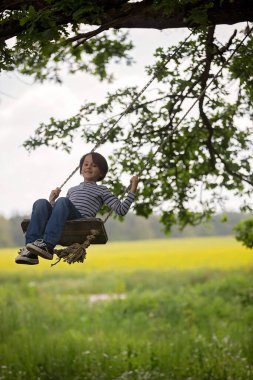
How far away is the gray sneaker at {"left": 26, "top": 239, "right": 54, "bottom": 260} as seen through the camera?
5.83 m

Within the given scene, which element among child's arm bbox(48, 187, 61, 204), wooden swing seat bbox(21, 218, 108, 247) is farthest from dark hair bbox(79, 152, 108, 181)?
wooden swing seat bbox(21, 218, 108, 247)

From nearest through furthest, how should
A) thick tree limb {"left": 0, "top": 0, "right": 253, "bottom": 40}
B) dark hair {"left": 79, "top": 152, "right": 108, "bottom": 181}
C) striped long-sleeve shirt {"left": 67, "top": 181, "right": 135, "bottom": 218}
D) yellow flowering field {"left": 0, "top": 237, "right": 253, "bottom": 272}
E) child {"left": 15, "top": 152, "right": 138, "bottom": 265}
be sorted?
child {"left": 15, "top": 152, "right": 138, "bottom": 265}
striped long-sleeve shirt {"left": 67, "top": 181, "right": 135, "bottom": 218}
dark hair {"left": 79, "top": 152, "right": 108, "bottom": 181}
thick tree limb {"left": 0, "top": 0, "right": 253, "bottom": 40}
yellow flowering field {"left": 0, "top": 237, "right": 253, "bottom": 272}

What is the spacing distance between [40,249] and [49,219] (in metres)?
0.32

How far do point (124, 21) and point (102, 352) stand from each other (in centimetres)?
779

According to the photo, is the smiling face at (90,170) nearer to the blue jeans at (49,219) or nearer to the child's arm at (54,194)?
the child's arm at (54,194)

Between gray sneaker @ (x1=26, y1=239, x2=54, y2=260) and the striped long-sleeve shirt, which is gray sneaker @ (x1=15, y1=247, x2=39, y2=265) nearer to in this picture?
gray sneaker @ (x1=26, y1=239, x2=54, y2=260)

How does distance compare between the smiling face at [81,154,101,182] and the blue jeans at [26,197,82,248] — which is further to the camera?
the smiling face at [81,154,101,182]

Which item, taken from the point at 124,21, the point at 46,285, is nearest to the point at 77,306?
the point at 46,285

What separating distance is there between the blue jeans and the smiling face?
1.57 ft

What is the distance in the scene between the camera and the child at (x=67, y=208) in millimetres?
5926

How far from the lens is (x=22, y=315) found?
20328 mm

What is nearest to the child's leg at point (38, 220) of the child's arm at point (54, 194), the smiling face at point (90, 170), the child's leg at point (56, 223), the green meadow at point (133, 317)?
the child's leg at point (56, 223)

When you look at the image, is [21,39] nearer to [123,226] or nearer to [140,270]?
[140,270]

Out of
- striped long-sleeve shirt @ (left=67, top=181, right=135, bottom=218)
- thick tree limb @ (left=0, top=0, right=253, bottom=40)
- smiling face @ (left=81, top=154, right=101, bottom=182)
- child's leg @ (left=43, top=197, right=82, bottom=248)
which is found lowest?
child's leg @ (left=43, top=197, right=82, bottom=248)
